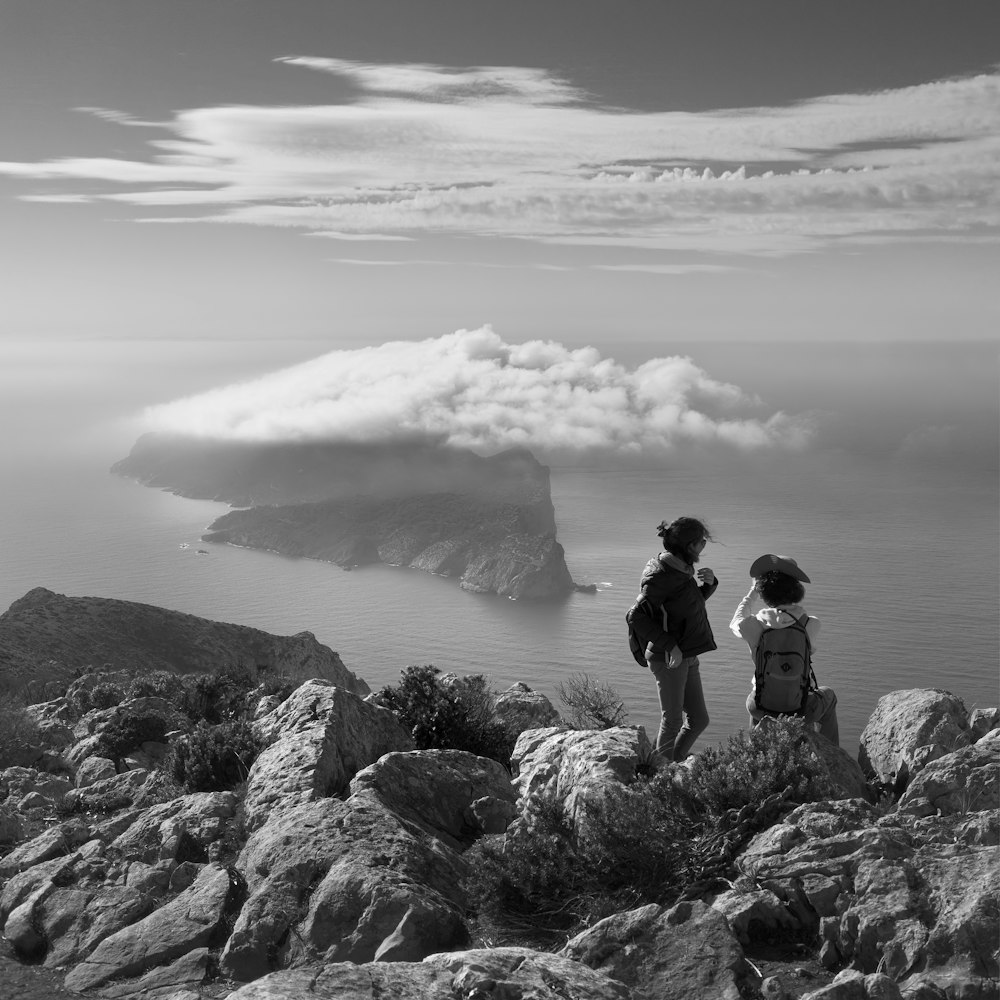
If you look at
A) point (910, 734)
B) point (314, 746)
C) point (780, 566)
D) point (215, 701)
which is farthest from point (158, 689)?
point (910, 734)

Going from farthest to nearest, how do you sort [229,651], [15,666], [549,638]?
1. [549,638]
2. [229,651]
3. [15,666]

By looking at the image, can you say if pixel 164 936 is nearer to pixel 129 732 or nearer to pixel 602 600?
pixel 129 732

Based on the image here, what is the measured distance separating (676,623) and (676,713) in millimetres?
659

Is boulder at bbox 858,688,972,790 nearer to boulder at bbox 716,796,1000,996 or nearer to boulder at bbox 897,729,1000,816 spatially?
boulder at bbox 897,729,1000,816

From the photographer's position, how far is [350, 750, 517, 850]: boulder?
269 inches

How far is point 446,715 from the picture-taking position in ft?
31.2

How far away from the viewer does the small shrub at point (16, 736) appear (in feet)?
32.9

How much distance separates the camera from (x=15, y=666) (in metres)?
18.3

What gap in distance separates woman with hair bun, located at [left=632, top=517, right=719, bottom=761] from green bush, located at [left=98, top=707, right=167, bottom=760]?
18.7 feet

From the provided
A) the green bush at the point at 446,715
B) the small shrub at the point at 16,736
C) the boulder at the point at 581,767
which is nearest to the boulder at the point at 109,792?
the small shrub at the point at 16,736

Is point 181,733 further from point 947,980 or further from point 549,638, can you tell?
point 549,638

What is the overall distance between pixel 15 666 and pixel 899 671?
329 feet

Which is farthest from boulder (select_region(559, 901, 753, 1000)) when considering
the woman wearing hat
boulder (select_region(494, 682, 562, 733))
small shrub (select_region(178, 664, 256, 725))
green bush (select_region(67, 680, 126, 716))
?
green bush (select_region(67, 680, 126, 716))

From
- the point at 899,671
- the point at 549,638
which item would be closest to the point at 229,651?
the point at 899,671
